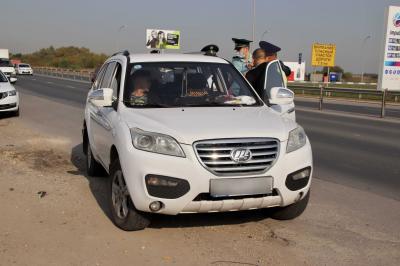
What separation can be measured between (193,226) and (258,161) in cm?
101

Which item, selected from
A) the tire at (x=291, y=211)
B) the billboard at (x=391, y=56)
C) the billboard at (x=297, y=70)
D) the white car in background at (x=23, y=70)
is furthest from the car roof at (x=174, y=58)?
the billboard at (x=297, y=70)

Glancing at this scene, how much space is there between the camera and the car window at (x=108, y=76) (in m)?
6.26

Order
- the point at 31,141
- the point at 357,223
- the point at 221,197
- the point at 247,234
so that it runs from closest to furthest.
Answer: the point at 221,197 < the point at 247,234 < the point at 357,223 < the point at 31,141

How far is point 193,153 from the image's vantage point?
429cm

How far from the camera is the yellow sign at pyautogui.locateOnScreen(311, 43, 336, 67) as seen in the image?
35875mm

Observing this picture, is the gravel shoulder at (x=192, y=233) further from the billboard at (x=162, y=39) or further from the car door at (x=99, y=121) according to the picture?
the billboard at (x=162, y=39)

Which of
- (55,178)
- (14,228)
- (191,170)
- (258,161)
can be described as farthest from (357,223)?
(55,178)

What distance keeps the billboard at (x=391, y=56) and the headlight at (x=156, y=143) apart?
17.5 m

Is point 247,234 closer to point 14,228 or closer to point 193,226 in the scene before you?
point 193,226

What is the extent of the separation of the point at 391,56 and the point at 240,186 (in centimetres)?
1782

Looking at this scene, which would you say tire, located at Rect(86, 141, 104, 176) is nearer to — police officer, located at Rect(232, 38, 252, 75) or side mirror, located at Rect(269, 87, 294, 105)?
side mirror, located at Rect(269, 87, 294, 105)

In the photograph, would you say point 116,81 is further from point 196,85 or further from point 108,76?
point 196,85

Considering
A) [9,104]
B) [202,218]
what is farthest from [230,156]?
[9,104]

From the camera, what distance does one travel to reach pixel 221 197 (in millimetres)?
4367
